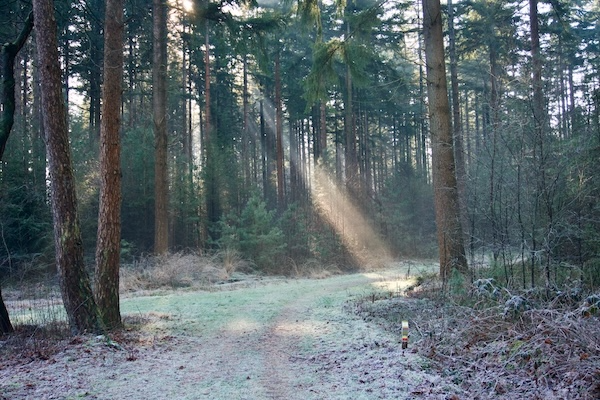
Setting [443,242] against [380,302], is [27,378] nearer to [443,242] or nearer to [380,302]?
[380,302]

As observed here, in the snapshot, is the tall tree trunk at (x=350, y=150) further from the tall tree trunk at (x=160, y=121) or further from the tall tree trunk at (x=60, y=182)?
the tall tree trunk at (x=60, y=182)

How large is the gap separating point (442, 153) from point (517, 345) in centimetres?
613

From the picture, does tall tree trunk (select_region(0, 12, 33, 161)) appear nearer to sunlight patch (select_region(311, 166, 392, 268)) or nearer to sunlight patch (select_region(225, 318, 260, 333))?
sunlight patch (select_region(225, 318, 260, 333))

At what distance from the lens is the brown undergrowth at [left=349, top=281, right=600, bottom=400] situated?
12.9 ft

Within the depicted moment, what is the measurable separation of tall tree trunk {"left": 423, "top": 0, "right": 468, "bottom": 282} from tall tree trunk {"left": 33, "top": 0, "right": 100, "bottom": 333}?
7.15m

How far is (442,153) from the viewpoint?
10133 mm

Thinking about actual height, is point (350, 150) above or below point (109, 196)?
above

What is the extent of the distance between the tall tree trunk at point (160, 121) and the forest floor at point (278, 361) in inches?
332

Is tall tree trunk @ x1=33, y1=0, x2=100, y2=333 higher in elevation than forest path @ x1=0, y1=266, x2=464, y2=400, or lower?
higher

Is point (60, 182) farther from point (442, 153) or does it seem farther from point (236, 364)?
point (442, 153)

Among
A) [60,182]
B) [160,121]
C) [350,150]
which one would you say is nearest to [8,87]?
[60,182]

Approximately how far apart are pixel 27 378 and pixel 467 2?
82.1 ft

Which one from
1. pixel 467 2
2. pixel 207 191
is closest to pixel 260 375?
pixel 207 191

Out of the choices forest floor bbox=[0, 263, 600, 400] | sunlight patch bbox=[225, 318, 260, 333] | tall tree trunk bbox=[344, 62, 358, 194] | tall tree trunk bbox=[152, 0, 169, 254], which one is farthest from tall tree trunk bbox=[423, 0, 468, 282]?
tall tree trunk bbox=[344, 62, 358, 194]
